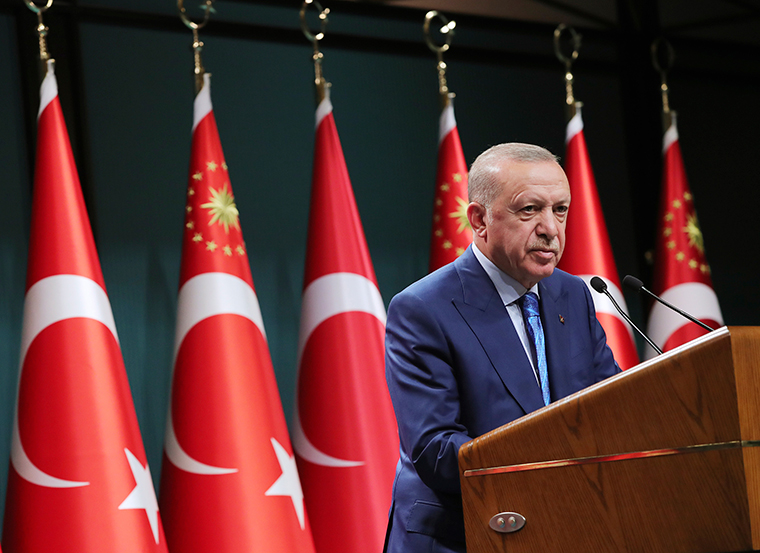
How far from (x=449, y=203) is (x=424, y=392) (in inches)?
71.6

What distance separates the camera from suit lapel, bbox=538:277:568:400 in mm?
1744

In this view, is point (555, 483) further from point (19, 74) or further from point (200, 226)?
point (19, 74)

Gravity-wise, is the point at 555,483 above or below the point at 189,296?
below

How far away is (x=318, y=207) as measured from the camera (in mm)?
3184

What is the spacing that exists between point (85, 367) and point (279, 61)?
1566 millimetres

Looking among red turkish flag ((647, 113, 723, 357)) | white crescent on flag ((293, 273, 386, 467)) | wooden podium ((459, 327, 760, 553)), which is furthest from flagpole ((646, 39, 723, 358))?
wooden podium ((459, 327, 760, 553))

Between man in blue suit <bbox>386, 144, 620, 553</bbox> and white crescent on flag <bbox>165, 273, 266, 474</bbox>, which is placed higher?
white crescent on flag <bbox>165, 273, 266, 474</bbox>

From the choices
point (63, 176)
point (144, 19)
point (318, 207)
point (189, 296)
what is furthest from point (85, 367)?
point (144, 19)

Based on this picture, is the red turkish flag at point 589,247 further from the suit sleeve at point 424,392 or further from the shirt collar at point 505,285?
the suit sleeve at point 424,392

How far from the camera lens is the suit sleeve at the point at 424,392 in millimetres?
1569

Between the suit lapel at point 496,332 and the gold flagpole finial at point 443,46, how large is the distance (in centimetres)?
177

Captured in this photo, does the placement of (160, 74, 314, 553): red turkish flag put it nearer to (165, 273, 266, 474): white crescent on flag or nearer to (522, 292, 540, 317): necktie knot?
(165, 273, 266, 474): white crescent on flag

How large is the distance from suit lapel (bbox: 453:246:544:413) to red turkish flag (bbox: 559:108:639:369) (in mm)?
1797

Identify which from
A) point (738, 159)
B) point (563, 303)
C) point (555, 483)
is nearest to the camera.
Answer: point (555, 483)
